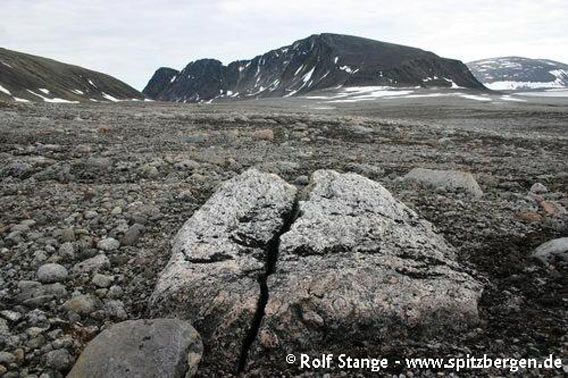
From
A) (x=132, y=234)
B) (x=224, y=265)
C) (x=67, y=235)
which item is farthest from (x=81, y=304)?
(x=67, y=235)

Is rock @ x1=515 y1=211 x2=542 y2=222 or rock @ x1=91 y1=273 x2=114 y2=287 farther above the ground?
rock @ x1=91 y1=273 x2=114 y2=287

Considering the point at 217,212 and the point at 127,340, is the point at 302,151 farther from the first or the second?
the point at 127,340

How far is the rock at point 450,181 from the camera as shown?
887 cm

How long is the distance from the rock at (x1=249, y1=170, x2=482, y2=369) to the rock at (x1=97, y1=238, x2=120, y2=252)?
90.1 inches

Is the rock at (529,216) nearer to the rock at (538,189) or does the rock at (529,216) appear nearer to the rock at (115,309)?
the rock at (538,189)

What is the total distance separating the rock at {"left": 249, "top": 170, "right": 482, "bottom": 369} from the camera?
4.47m

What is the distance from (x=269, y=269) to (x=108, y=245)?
7.67ft

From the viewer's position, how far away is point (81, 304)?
496 cm

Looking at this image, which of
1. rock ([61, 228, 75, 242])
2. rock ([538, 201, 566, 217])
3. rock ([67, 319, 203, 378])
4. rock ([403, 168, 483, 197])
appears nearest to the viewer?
rock ([67, 319, 203, 378])

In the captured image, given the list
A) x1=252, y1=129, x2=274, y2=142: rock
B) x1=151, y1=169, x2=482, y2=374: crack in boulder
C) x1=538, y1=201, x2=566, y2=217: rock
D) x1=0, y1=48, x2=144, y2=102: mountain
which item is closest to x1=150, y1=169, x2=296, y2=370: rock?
x1=151, y1=169, x2=482, y2=374: crack in boulder

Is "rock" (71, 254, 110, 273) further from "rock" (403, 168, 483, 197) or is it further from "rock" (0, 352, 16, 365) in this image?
"rock" (403, 168, 483, 197)

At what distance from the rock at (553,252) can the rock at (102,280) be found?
5.16m

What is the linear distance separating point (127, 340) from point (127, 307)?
1.04 metres

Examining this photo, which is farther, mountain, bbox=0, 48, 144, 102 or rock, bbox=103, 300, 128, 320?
mountain, bbox=0, 48, 144, 102
